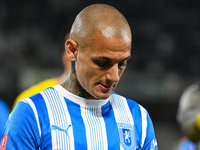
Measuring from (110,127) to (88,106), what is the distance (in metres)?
0.15

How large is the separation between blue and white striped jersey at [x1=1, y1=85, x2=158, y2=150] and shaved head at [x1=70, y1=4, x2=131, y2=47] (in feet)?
0.95

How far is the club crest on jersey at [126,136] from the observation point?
1440mm

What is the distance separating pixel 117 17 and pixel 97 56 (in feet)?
0.69

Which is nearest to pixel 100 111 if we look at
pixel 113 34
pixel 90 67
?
pixel 90 67

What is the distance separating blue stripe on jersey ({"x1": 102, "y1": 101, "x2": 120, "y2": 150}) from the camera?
142 centimetres

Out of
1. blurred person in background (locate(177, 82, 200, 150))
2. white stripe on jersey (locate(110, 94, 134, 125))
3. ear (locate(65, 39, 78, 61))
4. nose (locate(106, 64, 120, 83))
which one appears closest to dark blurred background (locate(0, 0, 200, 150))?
blurred person in background (locate(177, 82, 200, 150))

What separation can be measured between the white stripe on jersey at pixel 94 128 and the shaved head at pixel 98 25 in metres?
0.33

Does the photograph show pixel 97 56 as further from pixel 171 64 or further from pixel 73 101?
pixel 171 64

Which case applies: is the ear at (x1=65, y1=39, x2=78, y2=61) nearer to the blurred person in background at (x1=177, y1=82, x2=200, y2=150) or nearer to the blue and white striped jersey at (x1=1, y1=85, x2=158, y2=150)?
the blue and white striped jersey at (x1=1, y1=85, x2=158, y2=150)

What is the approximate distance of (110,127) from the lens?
147cm

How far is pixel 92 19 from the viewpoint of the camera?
1353mm

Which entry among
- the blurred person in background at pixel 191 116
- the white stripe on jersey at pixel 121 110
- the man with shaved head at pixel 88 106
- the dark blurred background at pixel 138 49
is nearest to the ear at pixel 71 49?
the man with shaved head at pixel 88 106

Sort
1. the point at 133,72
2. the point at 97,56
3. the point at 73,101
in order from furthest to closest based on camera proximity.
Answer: the point at 133,72, the point at 73,101, the point at 97,56

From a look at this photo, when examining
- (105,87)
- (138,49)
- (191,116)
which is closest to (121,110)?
(105,87)
